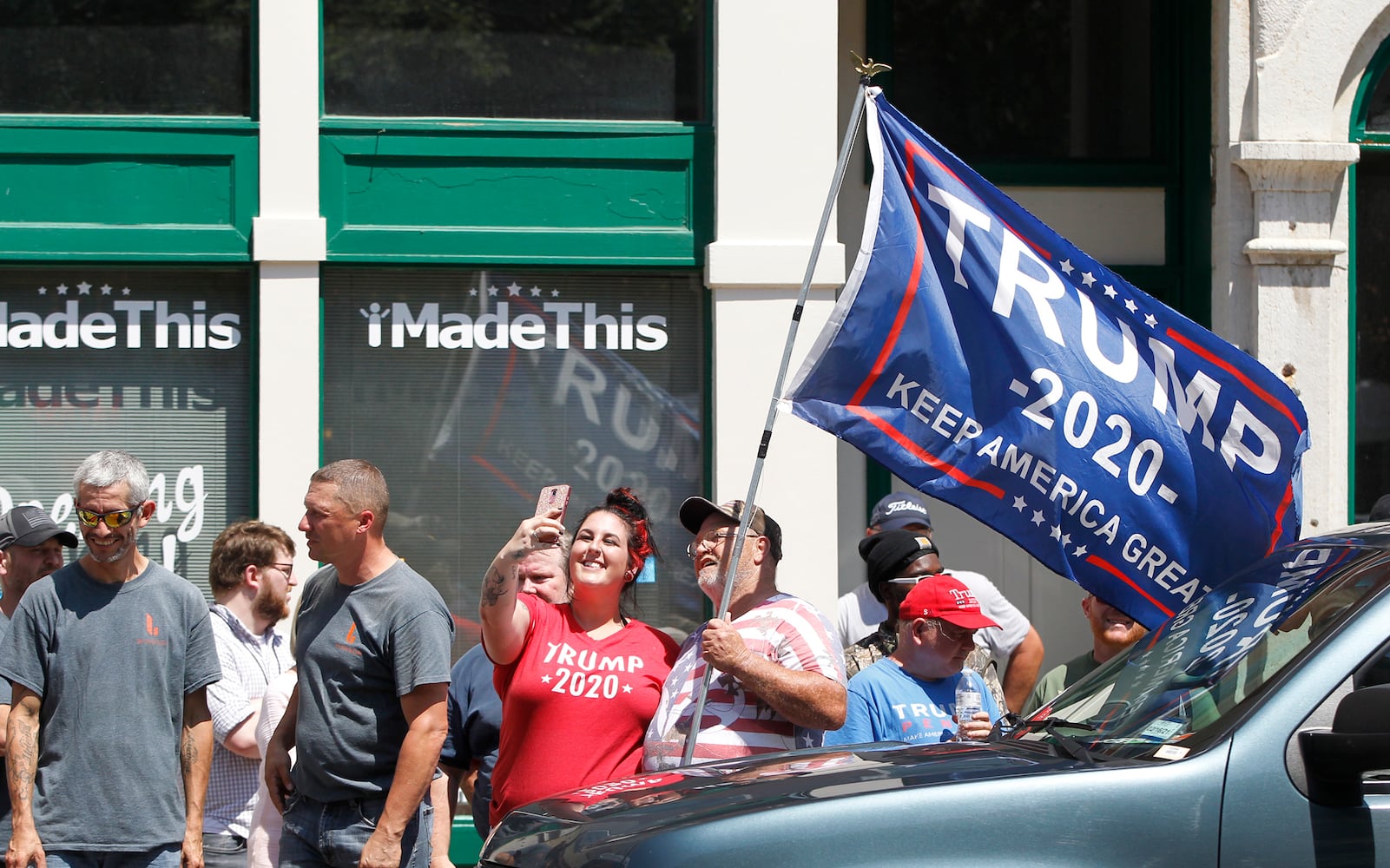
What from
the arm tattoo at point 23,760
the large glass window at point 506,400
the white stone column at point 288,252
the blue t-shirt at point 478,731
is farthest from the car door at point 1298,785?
the white stone column at point 288,252

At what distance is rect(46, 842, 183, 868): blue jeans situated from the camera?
4883 millimetres

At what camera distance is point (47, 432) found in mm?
7836

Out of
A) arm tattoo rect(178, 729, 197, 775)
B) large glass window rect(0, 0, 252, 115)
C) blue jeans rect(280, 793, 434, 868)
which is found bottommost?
blue jeans rect(280, 793, 434, 868)

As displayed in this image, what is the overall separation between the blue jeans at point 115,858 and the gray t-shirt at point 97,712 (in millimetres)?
31

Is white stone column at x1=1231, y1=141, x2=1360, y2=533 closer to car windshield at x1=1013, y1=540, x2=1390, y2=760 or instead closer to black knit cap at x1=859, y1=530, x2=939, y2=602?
black knit cap at x1=859, y1=530, x2=939, y2=602

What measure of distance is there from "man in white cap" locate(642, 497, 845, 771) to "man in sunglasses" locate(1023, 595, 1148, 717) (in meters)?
1.18

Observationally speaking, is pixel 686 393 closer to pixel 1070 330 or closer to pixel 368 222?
pixel 368 222

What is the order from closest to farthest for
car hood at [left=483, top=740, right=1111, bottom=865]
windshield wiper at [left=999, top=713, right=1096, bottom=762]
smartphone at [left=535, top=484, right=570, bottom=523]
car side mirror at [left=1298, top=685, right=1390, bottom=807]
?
car side mirror at [left=1298, top=685, right=1390, bottom=807] → car hood at [left=483, top=740, right=1111, bottom=865] → windshield wiper at [left=999, top=713, right=1096, bottom=762] → smartphone at [left=535, top=484, right=570, bottom=523]

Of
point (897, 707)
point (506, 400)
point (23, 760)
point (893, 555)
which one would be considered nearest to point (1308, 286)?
point (893, 555)

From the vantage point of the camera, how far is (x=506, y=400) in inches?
318

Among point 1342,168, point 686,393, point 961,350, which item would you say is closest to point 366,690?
point 961,350

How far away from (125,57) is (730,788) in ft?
19.9

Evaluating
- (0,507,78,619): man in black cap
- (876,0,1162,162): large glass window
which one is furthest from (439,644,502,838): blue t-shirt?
(876,0,1162,162): large glass window

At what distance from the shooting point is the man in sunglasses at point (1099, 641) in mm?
5398
